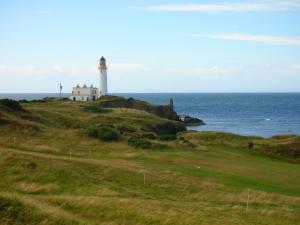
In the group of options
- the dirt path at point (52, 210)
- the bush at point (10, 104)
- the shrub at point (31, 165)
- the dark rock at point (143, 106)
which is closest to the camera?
the dirt path at point (52, 210)

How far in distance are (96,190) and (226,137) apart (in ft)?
127

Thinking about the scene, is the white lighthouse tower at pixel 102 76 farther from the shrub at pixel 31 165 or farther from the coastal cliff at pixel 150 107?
the shrub at pixel 31 165

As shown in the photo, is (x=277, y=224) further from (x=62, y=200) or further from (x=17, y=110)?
(x=17, y=110)

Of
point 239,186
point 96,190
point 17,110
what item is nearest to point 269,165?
point 239,186

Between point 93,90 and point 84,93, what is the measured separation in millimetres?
2934

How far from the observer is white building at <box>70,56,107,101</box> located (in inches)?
4707

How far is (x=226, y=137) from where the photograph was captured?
210 ft

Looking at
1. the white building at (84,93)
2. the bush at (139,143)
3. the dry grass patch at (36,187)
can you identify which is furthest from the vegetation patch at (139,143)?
the white building at (84,93)

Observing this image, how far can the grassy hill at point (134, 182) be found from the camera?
21.5 metres

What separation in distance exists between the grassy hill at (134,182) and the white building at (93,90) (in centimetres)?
6822

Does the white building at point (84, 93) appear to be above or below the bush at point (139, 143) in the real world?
above

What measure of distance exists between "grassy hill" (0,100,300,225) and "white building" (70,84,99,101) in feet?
225

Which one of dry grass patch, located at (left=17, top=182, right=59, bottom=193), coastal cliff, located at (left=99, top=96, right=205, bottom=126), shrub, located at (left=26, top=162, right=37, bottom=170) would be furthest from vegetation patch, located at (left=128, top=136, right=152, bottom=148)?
coastal cliff, located at (left=99, top=96, right=205, bottom=126)

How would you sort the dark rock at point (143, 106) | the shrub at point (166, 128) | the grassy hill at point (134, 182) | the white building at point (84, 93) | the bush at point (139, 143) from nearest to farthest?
1. the grassy hill at point (134, 182)
2. the bush at point (139, 143)
3. the shrub at point (166, 128)
4. the dark rock at point (143, 106)
5. the white building at point (84, 93)
